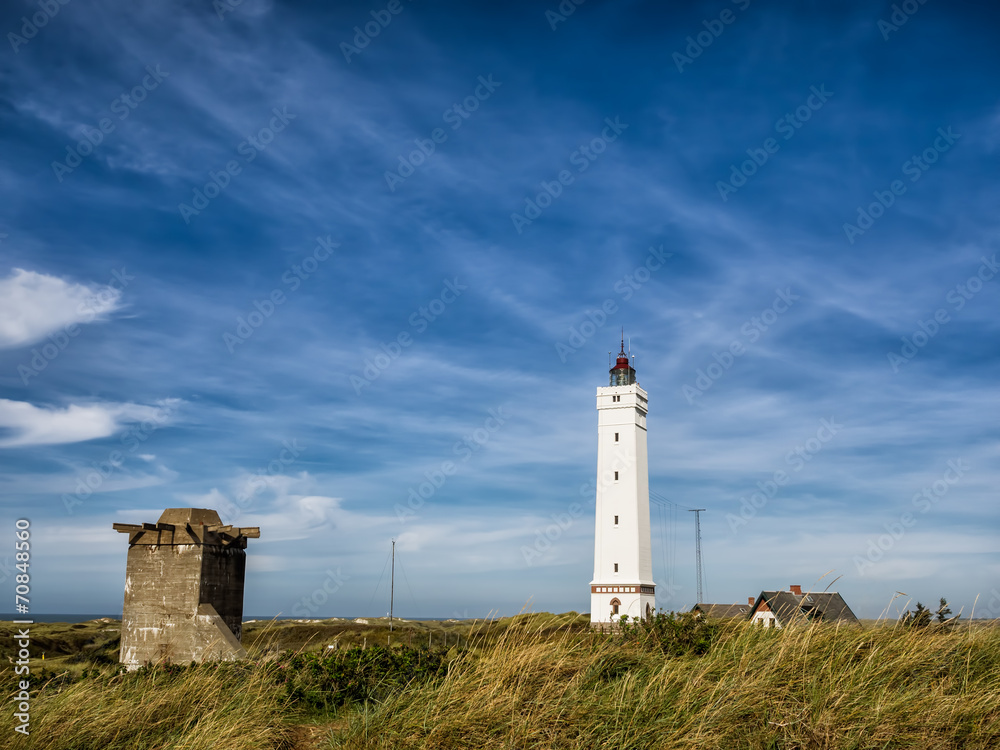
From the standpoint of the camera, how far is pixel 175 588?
35.8 feet

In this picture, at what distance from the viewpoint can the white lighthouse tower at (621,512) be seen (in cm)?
4528

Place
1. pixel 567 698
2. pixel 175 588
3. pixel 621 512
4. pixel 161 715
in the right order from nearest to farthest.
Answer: pixel 567 698 < pixel 161 715 < pixel 175 588 < pixel 621 512

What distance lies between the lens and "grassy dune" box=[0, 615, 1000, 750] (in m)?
6.06

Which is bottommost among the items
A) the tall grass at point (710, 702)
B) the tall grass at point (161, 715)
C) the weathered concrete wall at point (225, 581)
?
the tall grass at point (161, 715)

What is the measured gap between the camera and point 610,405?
1941 inches

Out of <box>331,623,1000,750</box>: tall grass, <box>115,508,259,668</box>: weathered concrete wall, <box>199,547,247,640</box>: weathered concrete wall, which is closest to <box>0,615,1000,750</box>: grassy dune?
<box>331,623,1000,750</box>: tall grass

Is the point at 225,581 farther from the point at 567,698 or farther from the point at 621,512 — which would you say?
the point at 621,512

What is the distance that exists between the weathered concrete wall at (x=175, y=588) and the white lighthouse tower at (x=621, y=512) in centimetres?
3557


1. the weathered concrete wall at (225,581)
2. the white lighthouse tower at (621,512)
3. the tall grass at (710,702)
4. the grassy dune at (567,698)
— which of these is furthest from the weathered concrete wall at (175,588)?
the white lighthouse tower at (621,512)

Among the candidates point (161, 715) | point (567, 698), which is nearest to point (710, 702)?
point (567, 698)

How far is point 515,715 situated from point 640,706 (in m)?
1.06

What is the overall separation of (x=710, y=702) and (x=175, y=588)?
26.4ft

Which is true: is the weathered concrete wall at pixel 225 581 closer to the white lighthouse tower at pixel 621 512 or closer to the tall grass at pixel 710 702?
the tall grass at pixel 710 702

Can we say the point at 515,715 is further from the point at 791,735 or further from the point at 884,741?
the point at 884,741
